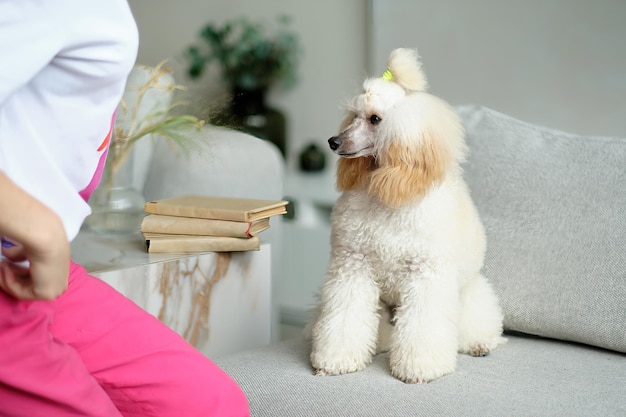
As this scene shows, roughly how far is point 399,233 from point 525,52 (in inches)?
62.3

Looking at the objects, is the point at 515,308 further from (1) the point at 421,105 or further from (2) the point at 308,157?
(2) the point at 308,157

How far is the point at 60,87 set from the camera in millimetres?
834

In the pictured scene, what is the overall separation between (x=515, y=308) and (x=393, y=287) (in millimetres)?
329

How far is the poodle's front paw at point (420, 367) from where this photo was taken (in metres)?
1.32

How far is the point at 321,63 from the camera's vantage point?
11.0 feet

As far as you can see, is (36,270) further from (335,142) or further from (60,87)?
(335,142)

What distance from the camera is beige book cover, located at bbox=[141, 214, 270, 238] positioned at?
1625mm

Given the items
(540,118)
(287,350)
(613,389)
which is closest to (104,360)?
(287,350)

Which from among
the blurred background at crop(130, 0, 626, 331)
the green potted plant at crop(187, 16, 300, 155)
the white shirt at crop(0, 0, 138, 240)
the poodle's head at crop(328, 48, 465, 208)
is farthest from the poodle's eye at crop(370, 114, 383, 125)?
the green potted plant at crop(187, 16, 300, 155)

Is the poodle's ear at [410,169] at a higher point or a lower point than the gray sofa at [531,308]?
higher

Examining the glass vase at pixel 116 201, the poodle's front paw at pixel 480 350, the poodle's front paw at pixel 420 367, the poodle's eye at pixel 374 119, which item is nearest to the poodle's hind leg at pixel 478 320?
the poodle's front paw at pixel 480 350

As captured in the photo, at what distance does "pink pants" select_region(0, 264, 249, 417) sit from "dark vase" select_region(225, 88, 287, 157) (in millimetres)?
2423

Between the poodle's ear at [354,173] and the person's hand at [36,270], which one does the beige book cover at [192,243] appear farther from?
the person's hand at [36,270]

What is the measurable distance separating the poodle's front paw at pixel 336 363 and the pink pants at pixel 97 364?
0.33m
